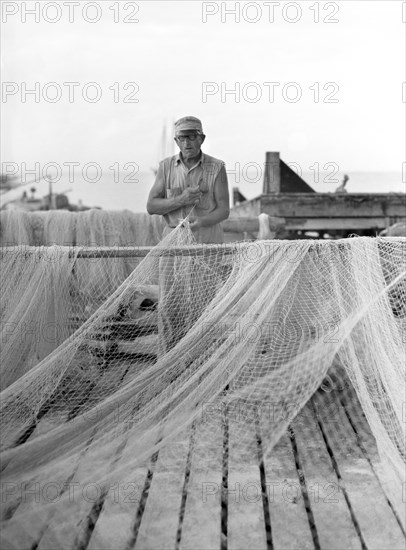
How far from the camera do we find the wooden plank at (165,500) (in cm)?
267

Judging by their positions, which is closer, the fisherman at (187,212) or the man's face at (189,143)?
the fisherman at (187,212)

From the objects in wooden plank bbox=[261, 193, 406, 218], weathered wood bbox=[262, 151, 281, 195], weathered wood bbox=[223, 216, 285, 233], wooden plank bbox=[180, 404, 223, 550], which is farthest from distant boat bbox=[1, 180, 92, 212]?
wooden plank bbox=[180, 404, 223, 550]

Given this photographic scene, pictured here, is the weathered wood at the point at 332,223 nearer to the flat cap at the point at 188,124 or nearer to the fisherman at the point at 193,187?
the fisherman at the point at 193,187

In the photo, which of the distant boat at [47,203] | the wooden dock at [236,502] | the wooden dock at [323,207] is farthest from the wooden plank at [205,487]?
the distant boat at [47,203]

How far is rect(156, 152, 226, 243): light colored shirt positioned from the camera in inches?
192

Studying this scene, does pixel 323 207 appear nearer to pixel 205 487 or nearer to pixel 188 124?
pixel 188 124

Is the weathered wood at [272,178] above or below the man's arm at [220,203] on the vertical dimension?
above

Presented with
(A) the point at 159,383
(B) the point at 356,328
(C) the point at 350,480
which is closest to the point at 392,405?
(C) the point at 350,480

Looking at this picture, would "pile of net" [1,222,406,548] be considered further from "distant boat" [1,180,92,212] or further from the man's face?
"distant boat" [1,180,92,212]

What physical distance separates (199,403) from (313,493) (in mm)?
755

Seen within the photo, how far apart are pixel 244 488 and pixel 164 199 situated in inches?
90.9

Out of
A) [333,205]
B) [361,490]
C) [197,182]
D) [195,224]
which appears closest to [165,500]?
[361,490]

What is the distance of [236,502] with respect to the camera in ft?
9.84

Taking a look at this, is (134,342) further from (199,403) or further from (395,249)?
(395,249)
